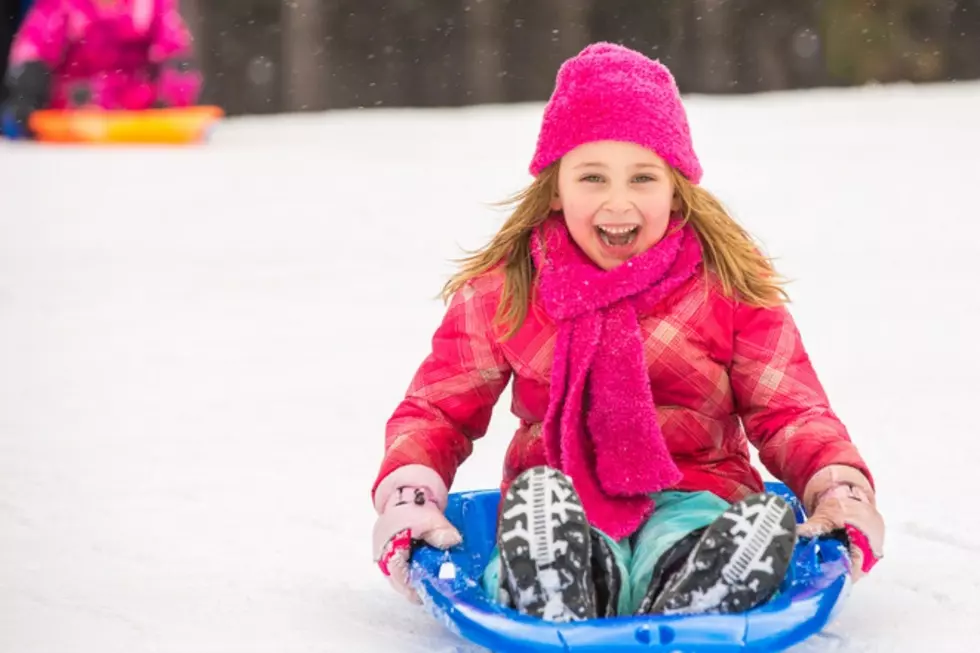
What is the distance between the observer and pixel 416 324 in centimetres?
334

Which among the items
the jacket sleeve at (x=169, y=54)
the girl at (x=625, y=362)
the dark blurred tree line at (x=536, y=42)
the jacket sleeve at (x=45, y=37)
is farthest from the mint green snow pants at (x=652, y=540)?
the dark blurred tree line at (x=536, y=42)

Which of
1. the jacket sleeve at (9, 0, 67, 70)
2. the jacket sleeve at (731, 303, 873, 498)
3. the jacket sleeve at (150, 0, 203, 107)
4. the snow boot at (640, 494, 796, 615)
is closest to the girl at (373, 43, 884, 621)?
the jacket sleeve at (731, 303, 873, 498)

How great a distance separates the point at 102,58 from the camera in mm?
6480

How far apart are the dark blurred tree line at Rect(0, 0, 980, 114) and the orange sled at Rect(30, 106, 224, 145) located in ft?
4.28

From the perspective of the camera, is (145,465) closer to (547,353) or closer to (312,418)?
(312,418)

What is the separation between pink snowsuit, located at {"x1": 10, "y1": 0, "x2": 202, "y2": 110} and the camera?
21.0 feet

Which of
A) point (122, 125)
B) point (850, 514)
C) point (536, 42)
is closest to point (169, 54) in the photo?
point (122, 125)

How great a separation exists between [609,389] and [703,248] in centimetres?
21

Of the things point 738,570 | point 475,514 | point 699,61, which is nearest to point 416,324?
point 475,514

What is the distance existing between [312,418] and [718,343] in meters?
1.12

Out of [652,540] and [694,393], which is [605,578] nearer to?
[652,540]

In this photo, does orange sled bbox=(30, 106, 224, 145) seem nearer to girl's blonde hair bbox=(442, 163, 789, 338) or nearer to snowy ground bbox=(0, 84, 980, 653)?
snowy ground bbox=(0, 84, 980, 653)

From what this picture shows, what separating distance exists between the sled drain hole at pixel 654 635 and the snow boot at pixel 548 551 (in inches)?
2.7

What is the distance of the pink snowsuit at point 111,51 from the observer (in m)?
6.40
